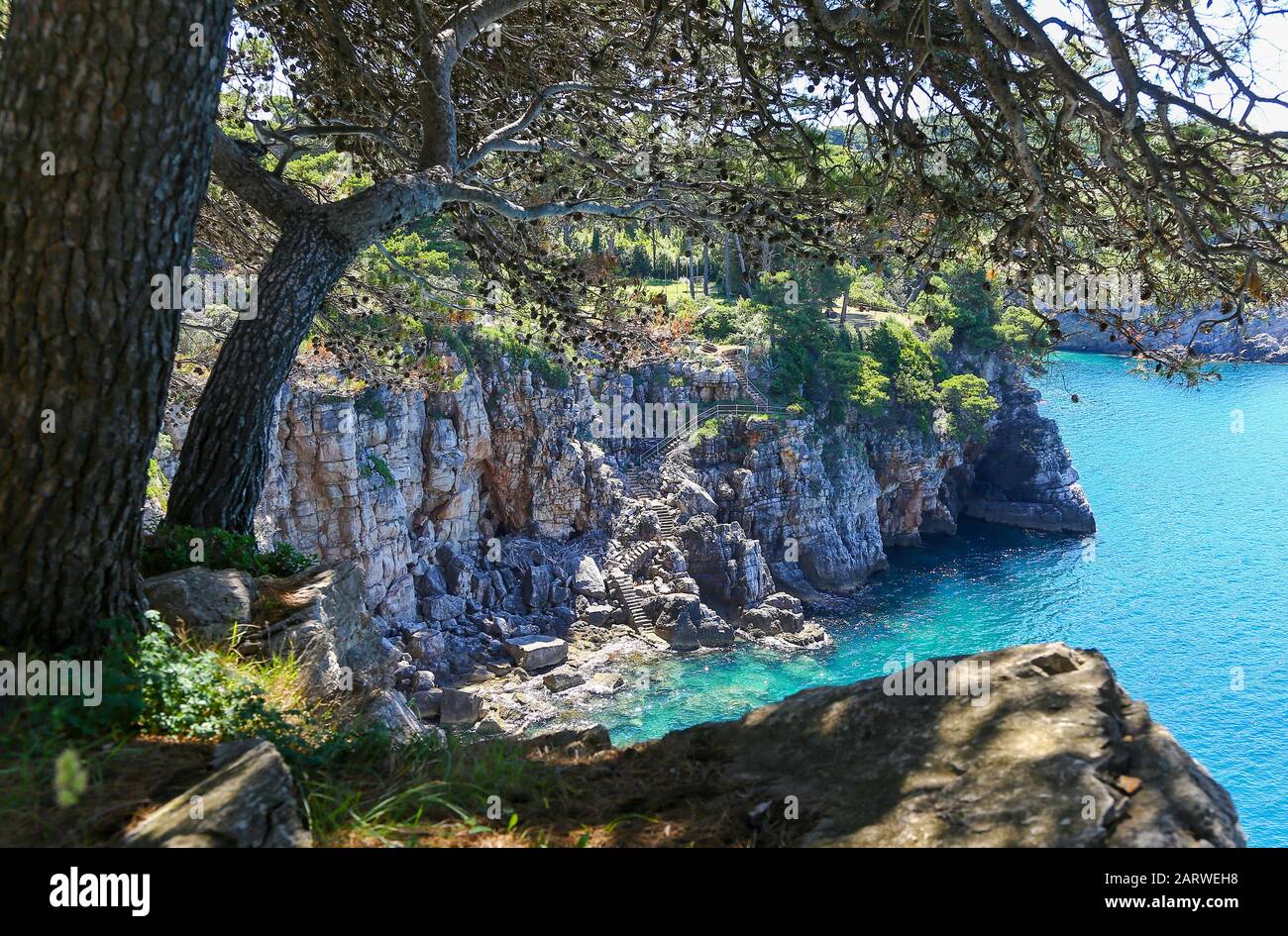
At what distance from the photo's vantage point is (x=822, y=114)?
650 centimetres

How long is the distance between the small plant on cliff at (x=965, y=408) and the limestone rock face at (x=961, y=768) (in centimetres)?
4191

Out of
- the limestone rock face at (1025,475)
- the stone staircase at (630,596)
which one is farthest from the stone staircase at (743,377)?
the limestone rock face at (1025,475)

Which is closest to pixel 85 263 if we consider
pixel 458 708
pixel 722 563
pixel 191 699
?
pixel 191 699

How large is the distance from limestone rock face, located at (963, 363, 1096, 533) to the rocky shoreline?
173mm

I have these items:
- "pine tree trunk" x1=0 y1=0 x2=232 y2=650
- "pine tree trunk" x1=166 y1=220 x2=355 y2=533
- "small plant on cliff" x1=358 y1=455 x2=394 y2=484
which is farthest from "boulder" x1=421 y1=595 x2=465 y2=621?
"pine tree trunk" x1=0 y1=0 x2=232 y2=650

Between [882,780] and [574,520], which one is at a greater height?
[882,780]

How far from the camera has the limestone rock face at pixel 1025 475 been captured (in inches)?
1715

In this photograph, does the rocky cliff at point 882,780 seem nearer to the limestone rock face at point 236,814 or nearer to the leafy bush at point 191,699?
the limestone rock face at point 236,814

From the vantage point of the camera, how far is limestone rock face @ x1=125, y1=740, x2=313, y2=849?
2.26 m

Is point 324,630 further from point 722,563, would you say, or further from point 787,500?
point 787,500

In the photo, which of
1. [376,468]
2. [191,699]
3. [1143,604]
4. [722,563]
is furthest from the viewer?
[1143,604]

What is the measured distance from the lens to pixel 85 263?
3.03 meters

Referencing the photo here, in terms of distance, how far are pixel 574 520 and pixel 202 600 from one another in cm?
2904

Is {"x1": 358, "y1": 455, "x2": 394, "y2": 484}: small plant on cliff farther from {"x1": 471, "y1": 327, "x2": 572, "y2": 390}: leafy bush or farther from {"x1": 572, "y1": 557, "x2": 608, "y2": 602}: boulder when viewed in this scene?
{"x1": 572, "y1": 557, "x2": 608, "y2": 602}: boulder
